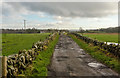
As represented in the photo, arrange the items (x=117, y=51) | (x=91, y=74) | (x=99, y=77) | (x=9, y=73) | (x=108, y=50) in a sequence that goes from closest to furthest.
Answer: (x=9, y=73) → (x=99, y=77) → (x=91, y=74) → (x=117, y=51) → (x=108, y=50)

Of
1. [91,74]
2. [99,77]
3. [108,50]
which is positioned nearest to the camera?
[99,77]

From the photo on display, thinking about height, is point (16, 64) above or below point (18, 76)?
above

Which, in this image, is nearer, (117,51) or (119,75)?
(119,75)

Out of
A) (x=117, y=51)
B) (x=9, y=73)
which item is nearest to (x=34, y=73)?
(x=9, y=73)

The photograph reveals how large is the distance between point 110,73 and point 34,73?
14.9ft

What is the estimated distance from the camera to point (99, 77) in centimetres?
622

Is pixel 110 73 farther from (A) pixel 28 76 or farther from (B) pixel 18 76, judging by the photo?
(B) pixel 18 76

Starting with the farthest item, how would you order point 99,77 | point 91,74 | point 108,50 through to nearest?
point 108,50 → point 91,74 → point 99,77

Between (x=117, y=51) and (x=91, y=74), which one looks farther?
(x=117, y=51)

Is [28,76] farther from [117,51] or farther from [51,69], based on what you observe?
[117,51]

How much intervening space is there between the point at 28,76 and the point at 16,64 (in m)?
1.04

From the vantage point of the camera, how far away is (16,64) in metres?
6.66

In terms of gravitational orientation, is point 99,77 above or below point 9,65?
below

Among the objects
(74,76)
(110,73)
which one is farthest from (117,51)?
(74,76)
